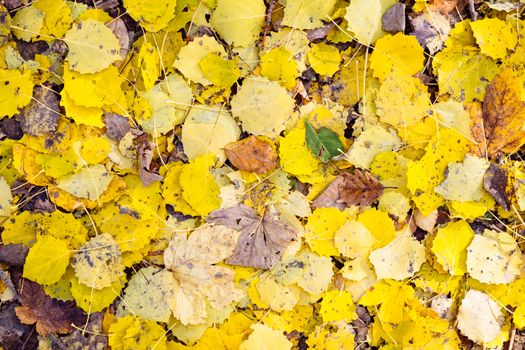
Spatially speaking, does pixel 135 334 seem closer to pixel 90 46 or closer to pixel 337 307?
pixel 337 307

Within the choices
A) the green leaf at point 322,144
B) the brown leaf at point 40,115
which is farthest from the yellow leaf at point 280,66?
the brown leaf at point 40,115

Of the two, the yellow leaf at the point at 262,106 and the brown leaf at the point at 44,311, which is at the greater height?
the yellow leaf at the point at 262,106

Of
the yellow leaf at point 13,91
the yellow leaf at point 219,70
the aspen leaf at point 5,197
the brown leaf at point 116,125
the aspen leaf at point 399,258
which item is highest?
the yellow leaf at point 219,70

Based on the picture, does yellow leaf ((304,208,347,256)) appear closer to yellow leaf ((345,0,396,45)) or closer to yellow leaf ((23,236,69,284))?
yellow leaf ((345,0,396,45))

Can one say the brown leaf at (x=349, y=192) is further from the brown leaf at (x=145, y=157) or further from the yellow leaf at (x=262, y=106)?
the brown leaf at (x=145, y=157)

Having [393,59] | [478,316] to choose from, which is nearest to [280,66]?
[393,59]

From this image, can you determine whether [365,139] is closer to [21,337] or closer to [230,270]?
[230,270]

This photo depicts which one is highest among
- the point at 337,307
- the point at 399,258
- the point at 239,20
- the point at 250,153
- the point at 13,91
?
the point at 239,20
